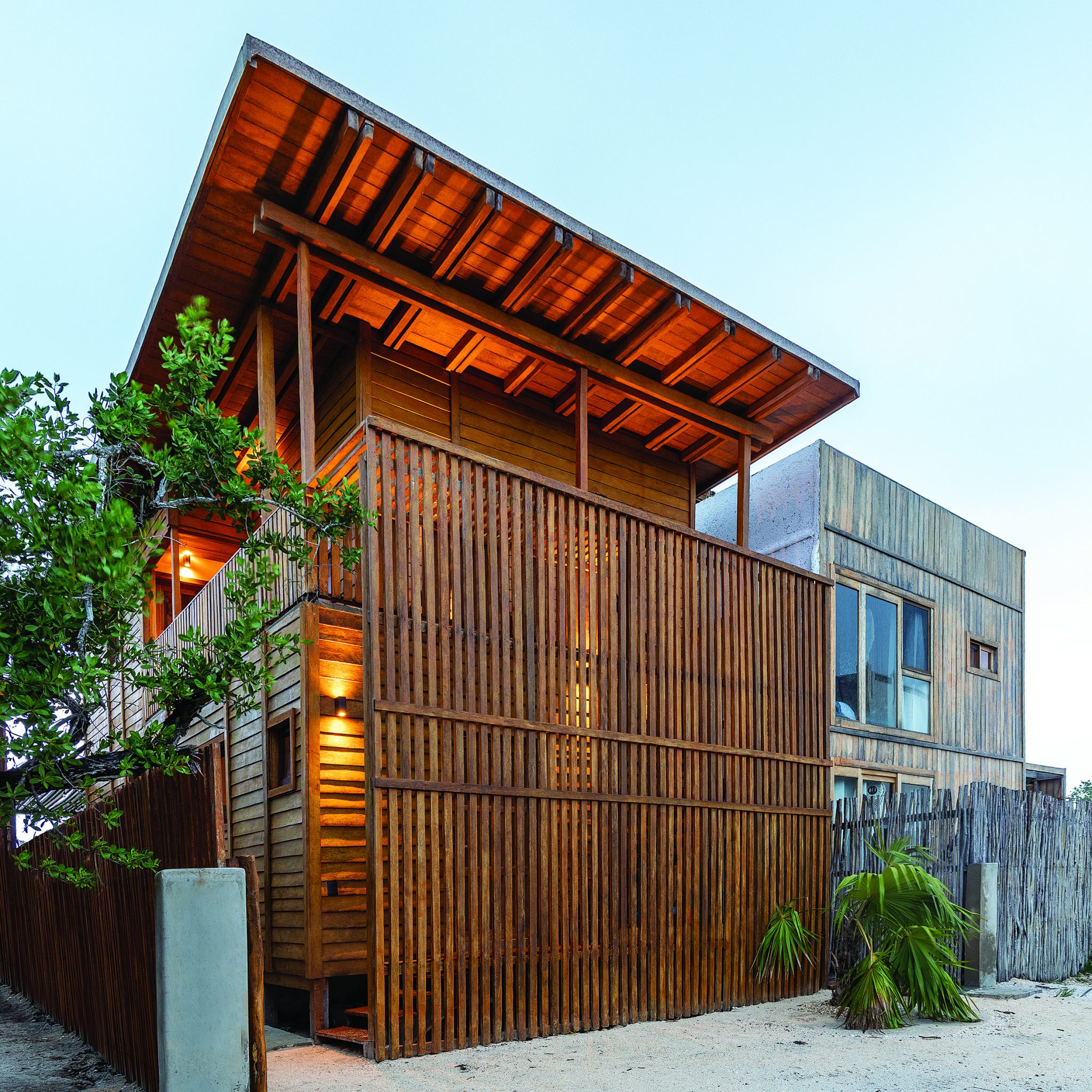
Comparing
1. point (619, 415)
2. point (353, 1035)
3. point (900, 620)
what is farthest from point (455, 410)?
point (900, 620)

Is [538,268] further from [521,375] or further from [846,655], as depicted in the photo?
[846,655]

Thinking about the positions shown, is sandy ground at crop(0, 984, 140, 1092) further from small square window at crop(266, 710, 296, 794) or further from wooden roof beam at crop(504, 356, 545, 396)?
wooden roof beam at crop(504, 356, 545, 396)

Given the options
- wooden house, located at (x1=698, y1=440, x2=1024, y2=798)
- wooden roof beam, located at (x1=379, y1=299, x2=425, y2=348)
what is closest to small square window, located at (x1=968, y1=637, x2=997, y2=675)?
wooden house, located at (x1=698, y1=440, x2=1024, y2=798)

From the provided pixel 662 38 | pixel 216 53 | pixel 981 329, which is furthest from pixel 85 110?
pixel 981 329

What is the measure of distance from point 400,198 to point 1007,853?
7910 millimetres

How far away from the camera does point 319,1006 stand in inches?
279

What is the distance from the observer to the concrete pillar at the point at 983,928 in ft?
29.2

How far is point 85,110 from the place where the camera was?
172000 millimetres

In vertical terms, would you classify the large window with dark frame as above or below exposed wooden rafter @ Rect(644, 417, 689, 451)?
below

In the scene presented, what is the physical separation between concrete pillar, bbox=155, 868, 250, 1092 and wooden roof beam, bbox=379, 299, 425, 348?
219 inches

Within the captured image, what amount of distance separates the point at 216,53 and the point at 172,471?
201 m

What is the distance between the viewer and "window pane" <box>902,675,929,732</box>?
13.8 m

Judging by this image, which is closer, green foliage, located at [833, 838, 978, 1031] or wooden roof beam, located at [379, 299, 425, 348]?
green foliage, located at [833, 838, 978, 1031]

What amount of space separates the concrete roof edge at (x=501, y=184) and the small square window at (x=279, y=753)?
430cm
